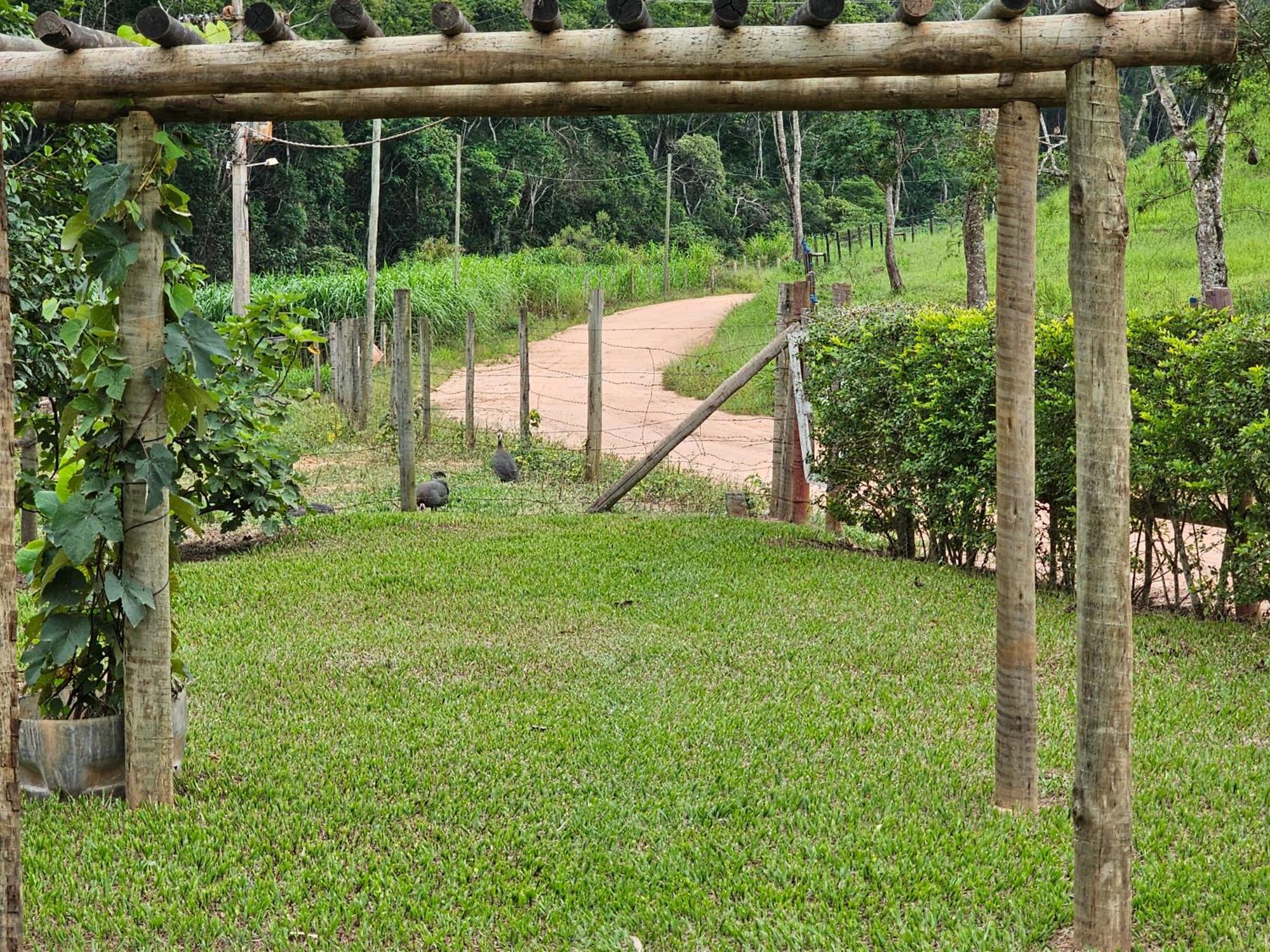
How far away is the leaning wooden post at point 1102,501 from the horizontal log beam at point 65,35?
2.98m

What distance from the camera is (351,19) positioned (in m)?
3.62

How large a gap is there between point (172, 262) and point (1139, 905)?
4019 mm

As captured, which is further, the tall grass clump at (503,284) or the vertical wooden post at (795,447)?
the tall grass clump at (503,284)

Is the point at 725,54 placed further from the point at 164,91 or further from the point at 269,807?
the point at 269,807

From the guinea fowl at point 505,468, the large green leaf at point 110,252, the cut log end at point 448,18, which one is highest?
the cut log end at point 448,18

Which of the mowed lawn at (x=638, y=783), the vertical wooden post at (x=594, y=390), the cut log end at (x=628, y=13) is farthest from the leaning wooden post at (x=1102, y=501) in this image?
the vertical wooden post at (x=594, y=390)

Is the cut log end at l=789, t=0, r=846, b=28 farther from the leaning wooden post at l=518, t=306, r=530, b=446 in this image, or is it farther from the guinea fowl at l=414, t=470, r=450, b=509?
the leaning wooden post at l=518, t=306, r=530, b=446

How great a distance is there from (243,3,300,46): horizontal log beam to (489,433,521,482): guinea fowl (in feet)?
30.0

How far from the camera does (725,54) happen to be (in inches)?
139

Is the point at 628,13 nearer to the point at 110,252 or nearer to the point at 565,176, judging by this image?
the point at 110,252

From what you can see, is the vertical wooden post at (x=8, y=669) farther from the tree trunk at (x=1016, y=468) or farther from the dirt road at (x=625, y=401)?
the dirt road at (x=625, y=401)

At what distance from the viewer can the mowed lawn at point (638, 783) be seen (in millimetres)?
3693

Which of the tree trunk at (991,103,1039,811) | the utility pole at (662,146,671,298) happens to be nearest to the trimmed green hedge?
the tree trunk at (991,103,1039,811)

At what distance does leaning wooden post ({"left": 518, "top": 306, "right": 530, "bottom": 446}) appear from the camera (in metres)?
13.9
